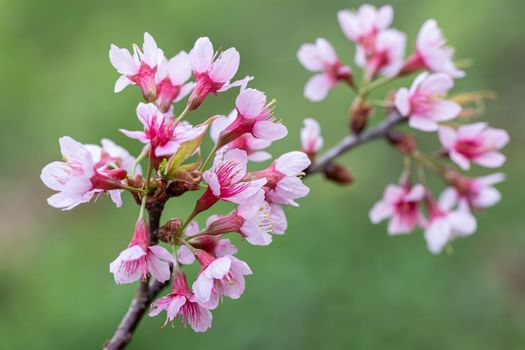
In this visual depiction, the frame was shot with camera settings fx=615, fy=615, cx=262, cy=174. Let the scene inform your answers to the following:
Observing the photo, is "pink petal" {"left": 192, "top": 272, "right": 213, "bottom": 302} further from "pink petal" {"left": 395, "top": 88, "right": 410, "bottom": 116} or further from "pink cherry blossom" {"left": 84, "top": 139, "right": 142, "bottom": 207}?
"pink petal" {"left": 395, "top": 88, "right": 410, "bottom": 116}

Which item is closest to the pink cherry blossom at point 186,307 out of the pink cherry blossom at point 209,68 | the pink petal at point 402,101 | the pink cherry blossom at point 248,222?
the pink cherry blossom at point 248,222

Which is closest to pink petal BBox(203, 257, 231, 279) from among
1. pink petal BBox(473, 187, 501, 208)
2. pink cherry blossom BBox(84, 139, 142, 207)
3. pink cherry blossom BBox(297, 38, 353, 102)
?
pink cherry blossom BBox(84, 139, 142, 207)

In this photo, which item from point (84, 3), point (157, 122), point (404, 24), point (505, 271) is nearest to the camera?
point (157, 122)

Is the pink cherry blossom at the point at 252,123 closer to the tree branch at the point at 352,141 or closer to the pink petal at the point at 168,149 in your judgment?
the pink petal at the point at 168,149

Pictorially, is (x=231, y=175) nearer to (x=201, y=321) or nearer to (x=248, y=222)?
(x=248, y=222)

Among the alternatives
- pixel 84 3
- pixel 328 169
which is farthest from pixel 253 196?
pixel 84 3

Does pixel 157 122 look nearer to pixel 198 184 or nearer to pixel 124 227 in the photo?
pixel 198 184

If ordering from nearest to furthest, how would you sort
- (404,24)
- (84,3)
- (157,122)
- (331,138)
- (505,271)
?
(157,122)
(505,271)
(331,138)
(404,24)
(84,3)
